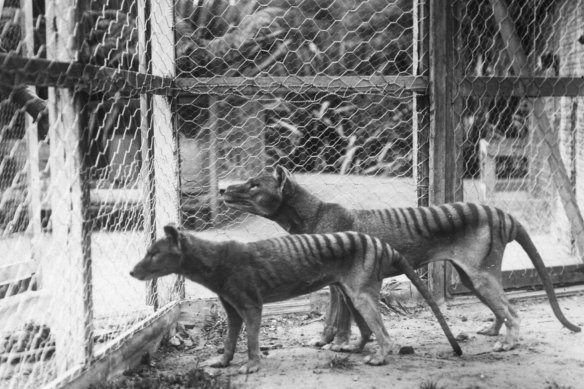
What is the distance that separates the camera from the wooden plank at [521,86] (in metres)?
5.57

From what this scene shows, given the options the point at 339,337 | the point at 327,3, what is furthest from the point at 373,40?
the point at 339,337

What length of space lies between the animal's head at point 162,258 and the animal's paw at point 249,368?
2.22 feet

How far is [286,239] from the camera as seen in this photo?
4.35 m

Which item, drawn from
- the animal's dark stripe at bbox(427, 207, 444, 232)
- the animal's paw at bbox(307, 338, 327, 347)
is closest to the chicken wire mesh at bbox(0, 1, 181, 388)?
the animal's paw at bbox(307, 338, 327, 347)

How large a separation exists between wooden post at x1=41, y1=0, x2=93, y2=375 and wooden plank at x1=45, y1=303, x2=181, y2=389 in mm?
84

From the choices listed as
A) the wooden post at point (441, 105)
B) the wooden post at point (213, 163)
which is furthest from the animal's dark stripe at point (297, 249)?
the wooden post at point (213, 163)

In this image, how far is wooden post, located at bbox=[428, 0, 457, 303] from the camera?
18.0 feet

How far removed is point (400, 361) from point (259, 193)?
1347 millimetres

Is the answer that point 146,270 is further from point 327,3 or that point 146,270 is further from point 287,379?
point 327,3

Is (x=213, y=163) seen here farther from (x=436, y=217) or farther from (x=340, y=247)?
(x=340, y=247)

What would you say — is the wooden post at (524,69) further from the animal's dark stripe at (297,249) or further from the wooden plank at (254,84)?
the animal's dark stripe at (297,249)

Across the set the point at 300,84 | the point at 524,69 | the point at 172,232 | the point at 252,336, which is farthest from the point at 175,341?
the point at 524,69

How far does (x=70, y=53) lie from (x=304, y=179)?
4174mm

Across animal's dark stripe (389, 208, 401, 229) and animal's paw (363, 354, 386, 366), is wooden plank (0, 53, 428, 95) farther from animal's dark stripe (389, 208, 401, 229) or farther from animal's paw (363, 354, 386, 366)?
animal's paw (363, 354, 386, 366)
